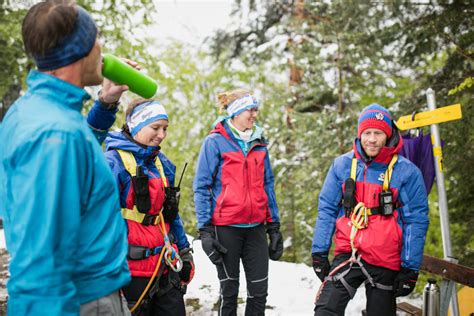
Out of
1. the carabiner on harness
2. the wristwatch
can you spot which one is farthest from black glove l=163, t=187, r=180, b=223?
the wristwatch

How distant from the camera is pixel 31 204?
5.71 ft

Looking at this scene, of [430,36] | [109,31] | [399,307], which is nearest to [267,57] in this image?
[109,31]

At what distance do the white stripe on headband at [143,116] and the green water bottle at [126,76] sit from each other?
1.14 metres

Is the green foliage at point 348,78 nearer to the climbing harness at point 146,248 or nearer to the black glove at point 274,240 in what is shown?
the black glove at point 274,240

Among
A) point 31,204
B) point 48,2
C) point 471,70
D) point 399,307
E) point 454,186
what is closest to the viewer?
point 31,204

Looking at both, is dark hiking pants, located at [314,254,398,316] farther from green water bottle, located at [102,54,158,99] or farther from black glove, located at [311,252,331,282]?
green water bottle, located at [102,54,158,99]

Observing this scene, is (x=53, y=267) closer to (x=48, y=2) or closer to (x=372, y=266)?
(x=48, y=2)

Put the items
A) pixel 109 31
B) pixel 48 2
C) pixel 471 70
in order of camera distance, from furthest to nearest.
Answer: pixel 109 31 < pixel 471 70 < pixel 48 2

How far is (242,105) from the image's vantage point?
502cm

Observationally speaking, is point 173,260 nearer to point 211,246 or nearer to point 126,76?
point 211,246

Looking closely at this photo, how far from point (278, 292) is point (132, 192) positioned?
13.5 ft

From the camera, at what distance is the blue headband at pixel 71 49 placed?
6.42 ft

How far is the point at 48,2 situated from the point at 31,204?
0.86 m

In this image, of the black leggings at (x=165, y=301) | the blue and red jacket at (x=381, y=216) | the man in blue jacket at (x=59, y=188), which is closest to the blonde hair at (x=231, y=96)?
the blue and red jacket at (x=381, y=216)
